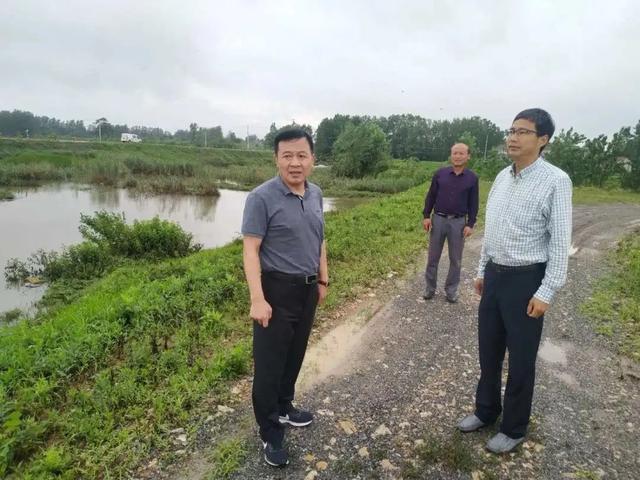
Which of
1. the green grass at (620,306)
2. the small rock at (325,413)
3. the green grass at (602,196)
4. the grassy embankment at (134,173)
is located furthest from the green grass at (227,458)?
the grassy embankment at (134,173)

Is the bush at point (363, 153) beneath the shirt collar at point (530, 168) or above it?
above

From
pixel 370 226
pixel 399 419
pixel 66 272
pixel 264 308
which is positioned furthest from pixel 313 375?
pixel 66 272

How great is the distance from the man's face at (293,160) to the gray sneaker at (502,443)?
2.14 meters

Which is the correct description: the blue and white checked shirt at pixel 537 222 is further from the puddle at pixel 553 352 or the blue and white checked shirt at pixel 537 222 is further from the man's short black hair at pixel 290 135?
the puddle at pixel 553 352

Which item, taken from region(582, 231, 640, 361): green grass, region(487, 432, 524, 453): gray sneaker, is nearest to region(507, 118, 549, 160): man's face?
region(487, 432, 524, 453): gray sneaker

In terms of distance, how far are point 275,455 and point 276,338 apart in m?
0.76

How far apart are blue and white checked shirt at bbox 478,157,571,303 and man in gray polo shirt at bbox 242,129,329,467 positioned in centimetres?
117

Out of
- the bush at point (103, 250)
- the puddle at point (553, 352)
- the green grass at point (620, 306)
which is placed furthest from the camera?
the bush at point (103, 250)

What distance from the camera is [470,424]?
2895 mm

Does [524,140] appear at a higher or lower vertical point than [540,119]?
lower

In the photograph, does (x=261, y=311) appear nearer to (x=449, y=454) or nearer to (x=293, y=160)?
(x=293, y=160)

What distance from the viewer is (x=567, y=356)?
13.5 feet

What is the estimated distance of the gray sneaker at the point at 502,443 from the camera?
266cm

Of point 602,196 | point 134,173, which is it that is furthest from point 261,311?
point 134,173
